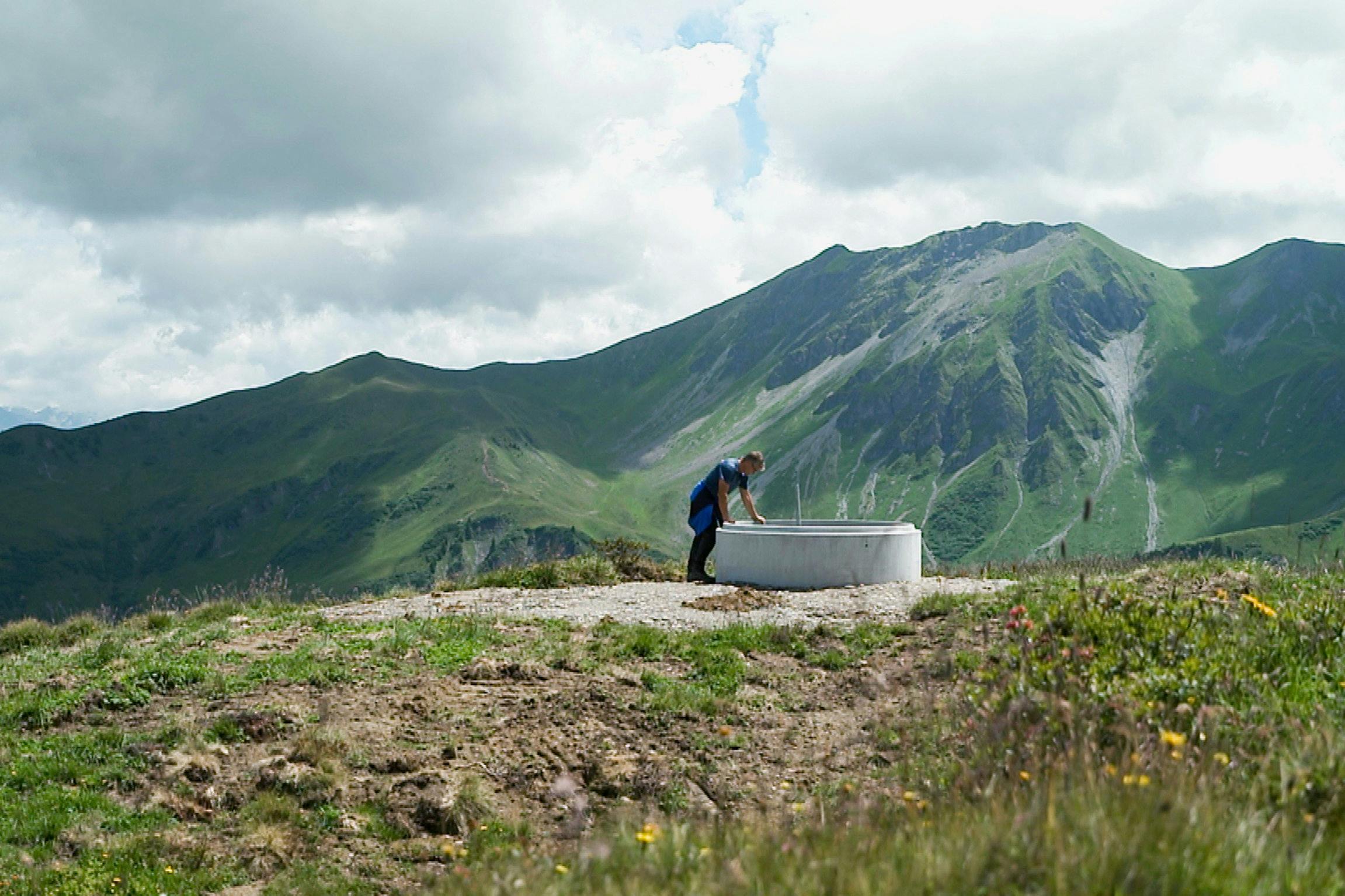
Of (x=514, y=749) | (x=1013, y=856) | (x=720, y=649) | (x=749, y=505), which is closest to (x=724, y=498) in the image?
(x=749, y=505)

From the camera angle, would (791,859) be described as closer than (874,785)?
Yes

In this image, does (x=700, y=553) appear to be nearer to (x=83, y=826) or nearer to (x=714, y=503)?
(x=714, y=503)

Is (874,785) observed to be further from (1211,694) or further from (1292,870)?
(1292,870)

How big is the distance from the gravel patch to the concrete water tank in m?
0.41

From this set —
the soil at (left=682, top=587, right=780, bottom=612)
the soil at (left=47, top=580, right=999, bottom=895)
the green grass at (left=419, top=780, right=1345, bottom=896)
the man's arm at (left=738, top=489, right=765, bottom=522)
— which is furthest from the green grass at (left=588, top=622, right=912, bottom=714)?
the man's arm at (left=738, top=489, right=765, bottom=522)

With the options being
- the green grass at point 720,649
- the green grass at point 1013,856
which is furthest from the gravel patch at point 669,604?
the green grass at point 1013,856

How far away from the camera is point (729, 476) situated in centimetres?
1966

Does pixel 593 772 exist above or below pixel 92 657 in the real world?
below

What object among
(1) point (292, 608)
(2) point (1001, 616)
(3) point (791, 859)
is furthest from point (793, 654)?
(1) point (292, 608)

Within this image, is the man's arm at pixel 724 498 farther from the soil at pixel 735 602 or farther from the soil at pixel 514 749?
the soil at pixel 514 749

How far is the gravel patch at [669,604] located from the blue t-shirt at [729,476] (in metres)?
2.22

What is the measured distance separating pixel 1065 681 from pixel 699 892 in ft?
11.7

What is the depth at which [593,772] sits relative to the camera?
8.56 metres

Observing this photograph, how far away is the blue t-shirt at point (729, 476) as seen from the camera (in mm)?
19562
